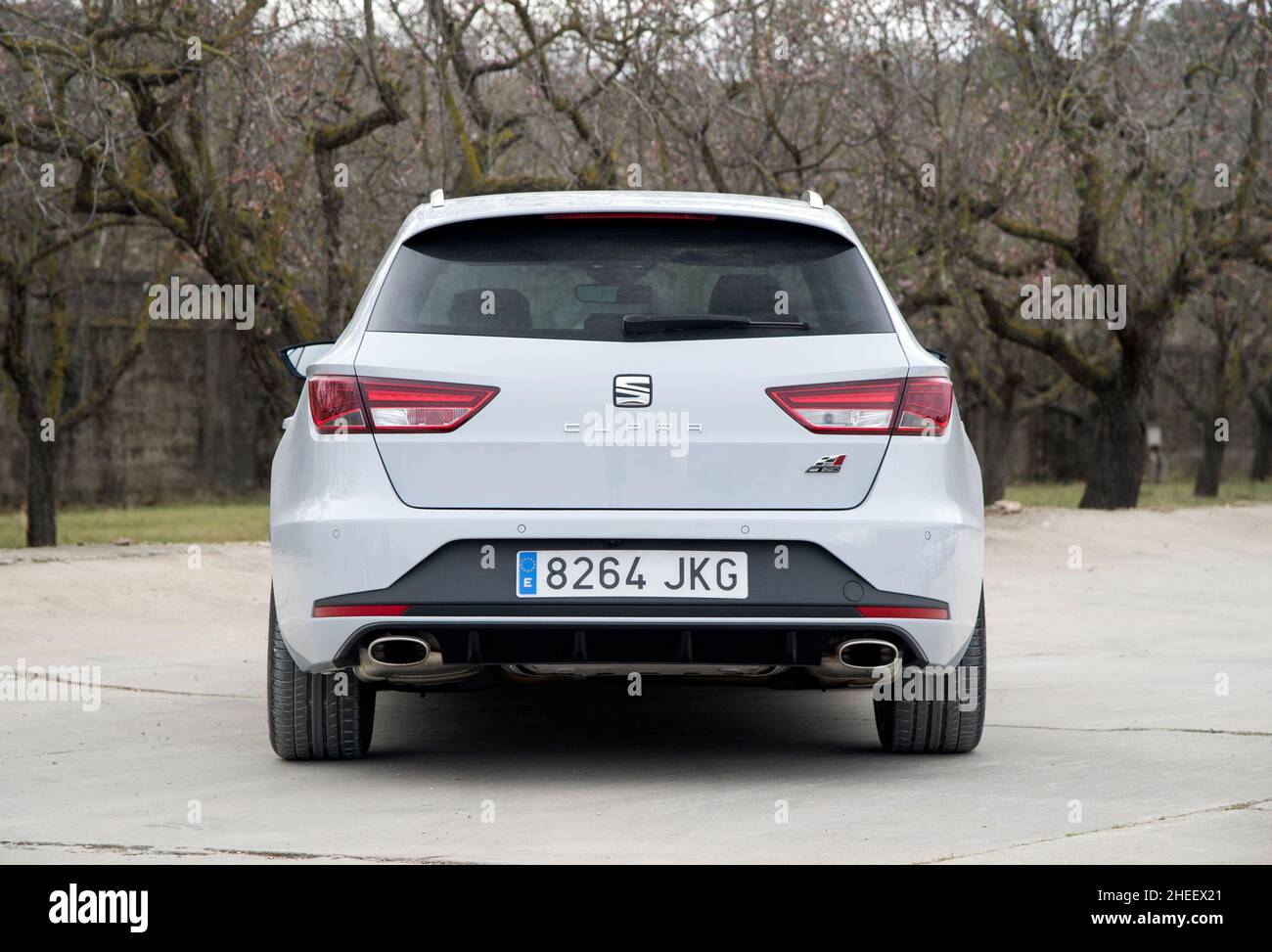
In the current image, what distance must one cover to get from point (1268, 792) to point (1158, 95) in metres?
15.8

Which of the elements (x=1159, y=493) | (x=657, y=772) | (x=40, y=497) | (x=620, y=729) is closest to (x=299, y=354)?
(x=620, y=729)

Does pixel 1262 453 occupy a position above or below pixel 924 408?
below

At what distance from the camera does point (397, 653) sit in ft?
17.3

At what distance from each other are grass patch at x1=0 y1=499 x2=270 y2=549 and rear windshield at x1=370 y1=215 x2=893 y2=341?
15.2 metres

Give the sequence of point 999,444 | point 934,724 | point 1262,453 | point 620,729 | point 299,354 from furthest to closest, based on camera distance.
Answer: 1. point 1262,453
2. point 999,444
3. point 620,729
4. point 299,354
5. point 934,724

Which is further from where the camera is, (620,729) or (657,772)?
(620,729)

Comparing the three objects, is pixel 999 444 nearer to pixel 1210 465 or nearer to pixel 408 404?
pixel 1210 465

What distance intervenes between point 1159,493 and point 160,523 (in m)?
17.7

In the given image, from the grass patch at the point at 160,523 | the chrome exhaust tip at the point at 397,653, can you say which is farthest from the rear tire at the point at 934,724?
the grass patch at the point at 160,523

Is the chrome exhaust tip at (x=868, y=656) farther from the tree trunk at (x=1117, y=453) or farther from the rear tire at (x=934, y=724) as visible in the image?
the tree trunk at (x=1117, y=453)

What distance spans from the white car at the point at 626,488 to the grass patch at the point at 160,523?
15.3 metres

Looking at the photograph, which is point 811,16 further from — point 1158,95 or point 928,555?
point 928,555

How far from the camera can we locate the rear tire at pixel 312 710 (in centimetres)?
573
